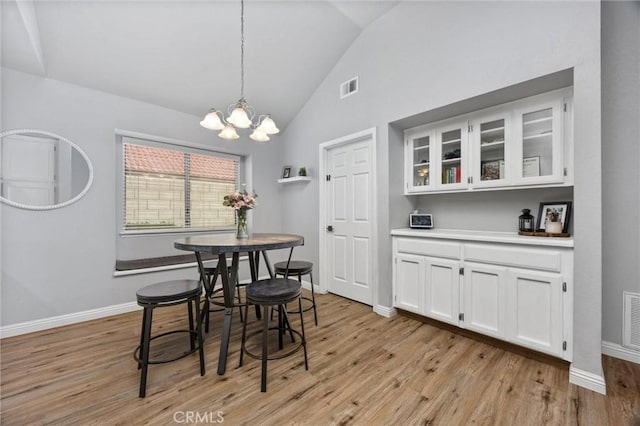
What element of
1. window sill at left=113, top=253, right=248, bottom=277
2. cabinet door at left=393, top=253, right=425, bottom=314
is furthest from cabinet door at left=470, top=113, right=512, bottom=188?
window sill at left=113, top=253, right=248, bottom=277

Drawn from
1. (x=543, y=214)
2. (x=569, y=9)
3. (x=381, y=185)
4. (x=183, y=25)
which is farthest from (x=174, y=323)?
(x=569, y=9)

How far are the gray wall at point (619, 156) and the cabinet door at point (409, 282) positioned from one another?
1.41 meters

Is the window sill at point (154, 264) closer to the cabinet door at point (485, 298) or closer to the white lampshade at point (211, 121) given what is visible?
the white lampshade at point (211, 121)

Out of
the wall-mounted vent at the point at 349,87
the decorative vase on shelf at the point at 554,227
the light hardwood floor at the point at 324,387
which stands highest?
the wall-mounted vent at the point at 349,87

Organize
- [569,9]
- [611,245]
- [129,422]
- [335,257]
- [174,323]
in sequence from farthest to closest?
[335,257]
[174,323]
[611,245]
[569,9]
[129,422]

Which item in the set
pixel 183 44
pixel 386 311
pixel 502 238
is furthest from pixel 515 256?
pixel 183 44

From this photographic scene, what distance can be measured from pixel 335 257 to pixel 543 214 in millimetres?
2319

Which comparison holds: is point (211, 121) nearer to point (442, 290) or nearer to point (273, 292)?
point (273, 292)

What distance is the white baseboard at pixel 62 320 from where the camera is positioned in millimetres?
2503

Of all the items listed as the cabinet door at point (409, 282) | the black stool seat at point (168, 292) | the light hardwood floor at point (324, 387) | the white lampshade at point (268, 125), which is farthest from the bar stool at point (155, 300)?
the cabinet door at point (409, 282)

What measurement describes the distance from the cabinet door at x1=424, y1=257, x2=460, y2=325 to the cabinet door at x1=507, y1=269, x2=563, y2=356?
16.5 inches

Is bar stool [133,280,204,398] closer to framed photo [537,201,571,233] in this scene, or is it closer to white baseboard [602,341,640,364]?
framed photo [537,201,571,233]

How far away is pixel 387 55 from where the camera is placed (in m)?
3.00

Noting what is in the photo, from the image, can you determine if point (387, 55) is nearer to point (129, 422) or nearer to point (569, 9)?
point (569, 9)
